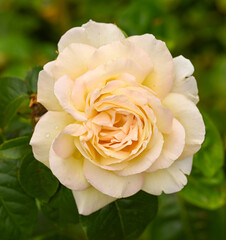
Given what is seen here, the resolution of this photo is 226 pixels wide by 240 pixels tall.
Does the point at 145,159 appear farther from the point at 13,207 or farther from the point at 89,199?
the point at 13,207

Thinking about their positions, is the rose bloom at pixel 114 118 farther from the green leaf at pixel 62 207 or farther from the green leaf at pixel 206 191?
the green leaf at pixel 206 191

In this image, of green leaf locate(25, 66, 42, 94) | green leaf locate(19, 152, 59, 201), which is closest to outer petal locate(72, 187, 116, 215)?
green leaf locate(19, 152, 59, 201)

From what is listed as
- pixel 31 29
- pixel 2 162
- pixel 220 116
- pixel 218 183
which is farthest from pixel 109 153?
pixel 31 29

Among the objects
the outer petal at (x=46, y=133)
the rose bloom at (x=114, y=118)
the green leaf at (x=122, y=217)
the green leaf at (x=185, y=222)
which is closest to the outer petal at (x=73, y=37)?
the rose bloom at (x=114, y=118)

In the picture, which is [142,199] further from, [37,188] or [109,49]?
[109,49]

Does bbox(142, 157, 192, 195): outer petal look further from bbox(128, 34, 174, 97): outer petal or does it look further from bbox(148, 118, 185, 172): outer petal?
bbox(128, 34, 174, 97): outer petal

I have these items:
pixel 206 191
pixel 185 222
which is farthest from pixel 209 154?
pixel 185 222

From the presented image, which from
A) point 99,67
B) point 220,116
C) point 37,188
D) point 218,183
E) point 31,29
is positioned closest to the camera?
point 99,67
